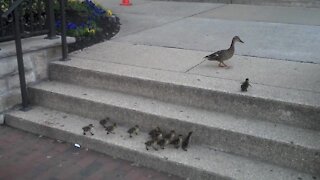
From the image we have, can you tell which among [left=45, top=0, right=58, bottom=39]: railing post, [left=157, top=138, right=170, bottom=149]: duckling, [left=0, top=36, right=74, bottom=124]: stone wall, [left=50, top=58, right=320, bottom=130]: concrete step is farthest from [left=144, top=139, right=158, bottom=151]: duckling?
[left=45, top=0, right=58, bottom=39]: railing post

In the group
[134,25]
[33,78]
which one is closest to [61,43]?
[33,78]

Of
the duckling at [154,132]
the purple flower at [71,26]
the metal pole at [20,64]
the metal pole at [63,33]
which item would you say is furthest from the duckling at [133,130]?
the purple flower at [71,26]

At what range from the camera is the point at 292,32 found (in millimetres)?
6363

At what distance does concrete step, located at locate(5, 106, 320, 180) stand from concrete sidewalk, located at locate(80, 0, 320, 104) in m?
0.96

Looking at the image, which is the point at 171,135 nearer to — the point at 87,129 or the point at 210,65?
the point at 87,129

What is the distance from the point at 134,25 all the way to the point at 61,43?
225cm

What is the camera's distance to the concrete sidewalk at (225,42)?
4.52 metres

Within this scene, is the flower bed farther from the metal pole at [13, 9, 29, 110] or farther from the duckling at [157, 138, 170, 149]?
the duckling at [157, 138, 170, 149]

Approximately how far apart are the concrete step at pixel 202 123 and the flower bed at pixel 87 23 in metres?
1.13

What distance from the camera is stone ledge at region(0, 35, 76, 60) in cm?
457

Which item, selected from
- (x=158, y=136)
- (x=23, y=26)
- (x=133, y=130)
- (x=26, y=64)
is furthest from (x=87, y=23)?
(x=158, y=136)

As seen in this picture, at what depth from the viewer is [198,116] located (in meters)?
3.91

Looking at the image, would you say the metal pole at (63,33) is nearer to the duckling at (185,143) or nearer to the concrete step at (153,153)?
the concrete step at (153,153)

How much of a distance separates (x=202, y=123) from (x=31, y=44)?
2.40 meters
